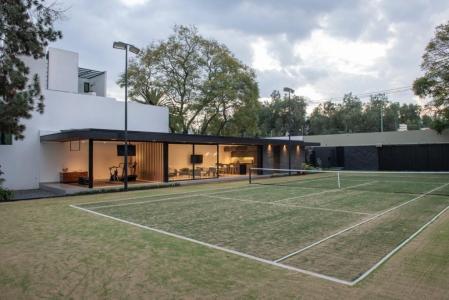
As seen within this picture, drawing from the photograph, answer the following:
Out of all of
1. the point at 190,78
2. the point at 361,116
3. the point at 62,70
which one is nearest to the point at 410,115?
the point at 361,116

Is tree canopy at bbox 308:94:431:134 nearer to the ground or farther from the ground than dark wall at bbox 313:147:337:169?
farther from the ground

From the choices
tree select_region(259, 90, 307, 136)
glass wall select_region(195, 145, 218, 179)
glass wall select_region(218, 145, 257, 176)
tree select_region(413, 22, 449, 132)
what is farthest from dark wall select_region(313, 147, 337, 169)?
tree select_region(259, 90, 307, 136)

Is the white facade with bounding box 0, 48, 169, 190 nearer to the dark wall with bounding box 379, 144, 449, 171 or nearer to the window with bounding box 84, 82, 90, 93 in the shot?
the window with bounding box 84, 82, 90, 93

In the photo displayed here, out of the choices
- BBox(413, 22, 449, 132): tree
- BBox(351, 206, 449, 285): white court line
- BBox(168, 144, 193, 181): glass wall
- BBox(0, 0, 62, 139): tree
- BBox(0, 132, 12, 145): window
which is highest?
BBox(413, 22, 449, 132): tree

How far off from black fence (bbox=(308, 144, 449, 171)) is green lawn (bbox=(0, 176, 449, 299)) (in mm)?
22890

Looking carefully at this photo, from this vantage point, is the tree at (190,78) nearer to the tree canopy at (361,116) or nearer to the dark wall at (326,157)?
the dark wall at (326,157)

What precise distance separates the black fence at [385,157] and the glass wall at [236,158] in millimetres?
12315

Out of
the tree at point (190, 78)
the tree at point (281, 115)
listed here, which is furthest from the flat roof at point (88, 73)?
the tree at point (281, 115)

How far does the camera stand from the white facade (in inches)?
713

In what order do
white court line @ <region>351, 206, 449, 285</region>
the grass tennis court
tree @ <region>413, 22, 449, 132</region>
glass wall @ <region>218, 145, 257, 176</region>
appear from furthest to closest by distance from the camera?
glass wall @ <region>218, 145, 257, 176</region> < tree @ <region>413, 22, 449, 132</region> < the grass tennis court < white court line @ <region>351, 206, 449, 285</region>

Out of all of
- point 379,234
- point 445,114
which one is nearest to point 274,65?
point 445,114

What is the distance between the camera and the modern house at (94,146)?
18.0 m

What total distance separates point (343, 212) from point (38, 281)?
27.4 ft

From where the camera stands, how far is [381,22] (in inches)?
759
